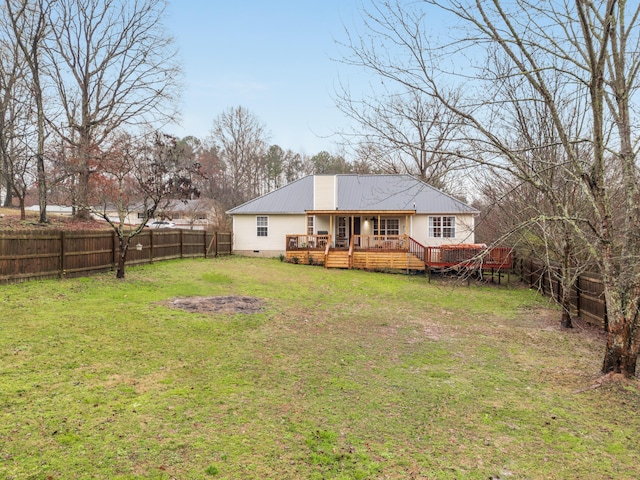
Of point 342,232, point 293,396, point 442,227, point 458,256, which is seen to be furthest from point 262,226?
point 293,396

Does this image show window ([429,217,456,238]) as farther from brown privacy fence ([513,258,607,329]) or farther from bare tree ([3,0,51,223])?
bare tree ([3,0,51,223])

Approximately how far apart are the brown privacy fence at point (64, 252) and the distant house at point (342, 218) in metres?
6.54

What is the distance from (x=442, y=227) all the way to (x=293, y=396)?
59.2 feet

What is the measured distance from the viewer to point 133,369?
5480 millimetres

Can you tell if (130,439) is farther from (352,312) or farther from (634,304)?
(352,312)

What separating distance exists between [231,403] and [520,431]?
333cm

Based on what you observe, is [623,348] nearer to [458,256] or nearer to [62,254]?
[458,256]

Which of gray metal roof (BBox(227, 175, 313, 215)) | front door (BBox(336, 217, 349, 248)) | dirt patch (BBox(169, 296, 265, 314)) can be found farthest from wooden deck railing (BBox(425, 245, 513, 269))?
dirt patch (BBox(169, 296, 265, 314))

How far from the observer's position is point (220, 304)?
32.5 feet

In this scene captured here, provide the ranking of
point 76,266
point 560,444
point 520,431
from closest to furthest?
A: point 560,444 → point 520,431 → point 76,266

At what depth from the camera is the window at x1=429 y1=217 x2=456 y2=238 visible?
69.6ft

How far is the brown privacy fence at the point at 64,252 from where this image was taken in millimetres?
9875

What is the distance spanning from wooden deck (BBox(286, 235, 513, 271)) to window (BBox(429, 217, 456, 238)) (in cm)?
197

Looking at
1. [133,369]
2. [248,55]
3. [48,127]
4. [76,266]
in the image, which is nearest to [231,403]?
[133,369]
